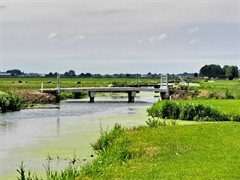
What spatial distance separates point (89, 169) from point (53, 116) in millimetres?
30954

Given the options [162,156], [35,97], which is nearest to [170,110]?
[162,156]

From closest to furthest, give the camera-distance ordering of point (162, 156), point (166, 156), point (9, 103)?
1. point (166, 156)
2. point (162, 156)
3. point (9, 103)

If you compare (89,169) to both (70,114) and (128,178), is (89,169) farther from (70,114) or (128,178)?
(70,114)

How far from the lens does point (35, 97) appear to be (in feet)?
228

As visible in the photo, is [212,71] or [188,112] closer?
[188,112]

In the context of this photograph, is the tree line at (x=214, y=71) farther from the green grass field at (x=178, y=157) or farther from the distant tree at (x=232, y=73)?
the green grass field at (x=178, y=157)

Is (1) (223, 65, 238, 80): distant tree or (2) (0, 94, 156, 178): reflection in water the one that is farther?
(1) (223, 65, 238, 80): distant tree

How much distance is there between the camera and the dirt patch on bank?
6706 centimetres

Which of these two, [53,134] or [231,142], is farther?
[53,134]

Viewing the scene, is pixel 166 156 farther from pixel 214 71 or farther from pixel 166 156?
pixel 214 71

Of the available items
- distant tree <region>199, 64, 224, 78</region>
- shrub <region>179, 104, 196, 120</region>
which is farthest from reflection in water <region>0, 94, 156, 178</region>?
distant tree <region>199, 64, 224, 78</region>

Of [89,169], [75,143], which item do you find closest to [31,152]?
[75,143]

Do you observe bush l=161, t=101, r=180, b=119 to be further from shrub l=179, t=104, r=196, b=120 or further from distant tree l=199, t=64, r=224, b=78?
distant tree l=199, t=64, r=224, b=78

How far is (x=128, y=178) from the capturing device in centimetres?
1517
